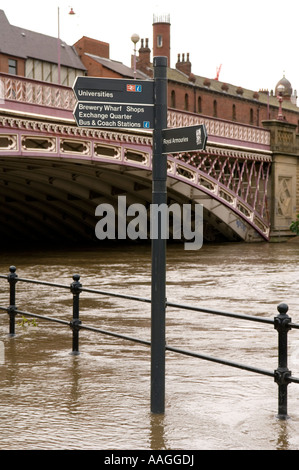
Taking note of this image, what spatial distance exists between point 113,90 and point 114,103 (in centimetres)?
11

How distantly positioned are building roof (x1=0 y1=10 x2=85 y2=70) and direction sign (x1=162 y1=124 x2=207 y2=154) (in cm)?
4339

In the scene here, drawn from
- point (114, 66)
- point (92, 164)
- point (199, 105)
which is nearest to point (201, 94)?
point (199, 105)

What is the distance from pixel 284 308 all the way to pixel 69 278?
16.2 m

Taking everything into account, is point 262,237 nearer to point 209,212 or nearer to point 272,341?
point 209,212

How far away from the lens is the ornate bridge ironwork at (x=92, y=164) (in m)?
25.8

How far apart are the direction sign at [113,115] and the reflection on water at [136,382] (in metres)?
2.32

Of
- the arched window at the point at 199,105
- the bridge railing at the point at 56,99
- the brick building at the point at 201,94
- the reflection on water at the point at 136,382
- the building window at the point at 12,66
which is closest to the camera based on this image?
the reflection on water at the point at 136,382

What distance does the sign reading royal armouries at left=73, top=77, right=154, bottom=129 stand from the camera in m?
5.88

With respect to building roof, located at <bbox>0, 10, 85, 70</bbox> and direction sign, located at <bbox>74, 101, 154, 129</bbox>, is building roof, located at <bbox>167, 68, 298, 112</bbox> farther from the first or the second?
direction sign, located at <bbox>74, 101, 154, 129</bbox>

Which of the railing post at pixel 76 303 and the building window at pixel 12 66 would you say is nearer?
the railing post at pixel 76 303

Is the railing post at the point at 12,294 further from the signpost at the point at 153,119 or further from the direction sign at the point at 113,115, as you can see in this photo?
the direction sign at the point at 113,115

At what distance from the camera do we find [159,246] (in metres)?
6.00

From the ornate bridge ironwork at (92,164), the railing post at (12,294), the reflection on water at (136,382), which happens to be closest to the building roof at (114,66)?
the ornate bridge ironwork at (92,164)

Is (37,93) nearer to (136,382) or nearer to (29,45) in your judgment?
(136,382)
